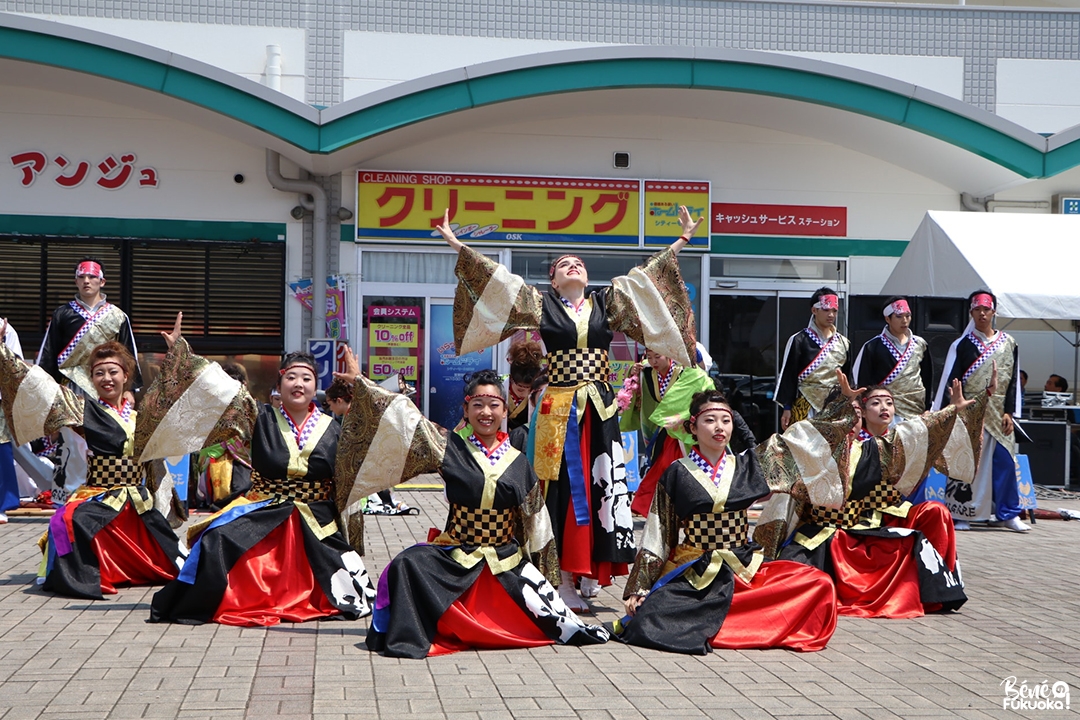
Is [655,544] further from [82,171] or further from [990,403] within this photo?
[82,171]

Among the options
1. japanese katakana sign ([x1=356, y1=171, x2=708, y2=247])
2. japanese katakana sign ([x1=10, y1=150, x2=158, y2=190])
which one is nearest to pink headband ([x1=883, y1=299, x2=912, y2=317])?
japanese katakana sign ([x1=356, y1=171, x2=708, y2=247])

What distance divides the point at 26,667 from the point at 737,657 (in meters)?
2.65

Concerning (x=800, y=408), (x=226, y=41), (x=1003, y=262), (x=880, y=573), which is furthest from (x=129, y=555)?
(x=1003, y=262)

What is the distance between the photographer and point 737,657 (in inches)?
173

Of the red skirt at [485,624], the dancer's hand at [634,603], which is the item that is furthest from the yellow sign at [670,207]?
the red skirt at [485,624]

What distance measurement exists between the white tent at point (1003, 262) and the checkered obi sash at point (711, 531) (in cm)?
626

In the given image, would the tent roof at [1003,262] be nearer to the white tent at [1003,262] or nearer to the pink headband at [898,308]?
the white tent at [1003,262]

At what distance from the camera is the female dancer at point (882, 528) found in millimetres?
5234

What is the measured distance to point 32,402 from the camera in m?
5.61

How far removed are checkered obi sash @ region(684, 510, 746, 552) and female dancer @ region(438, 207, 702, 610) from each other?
571mm

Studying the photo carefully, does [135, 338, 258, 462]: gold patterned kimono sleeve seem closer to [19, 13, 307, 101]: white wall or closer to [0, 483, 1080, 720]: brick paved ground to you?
[0, 483, 1080, 720]: brick paved ground

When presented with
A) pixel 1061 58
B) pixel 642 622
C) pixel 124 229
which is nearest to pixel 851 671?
pixel 642 622

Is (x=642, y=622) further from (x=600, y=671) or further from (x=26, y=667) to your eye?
(x=26, y=667)

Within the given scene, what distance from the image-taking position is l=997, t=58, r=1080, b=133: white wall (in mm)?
12969
